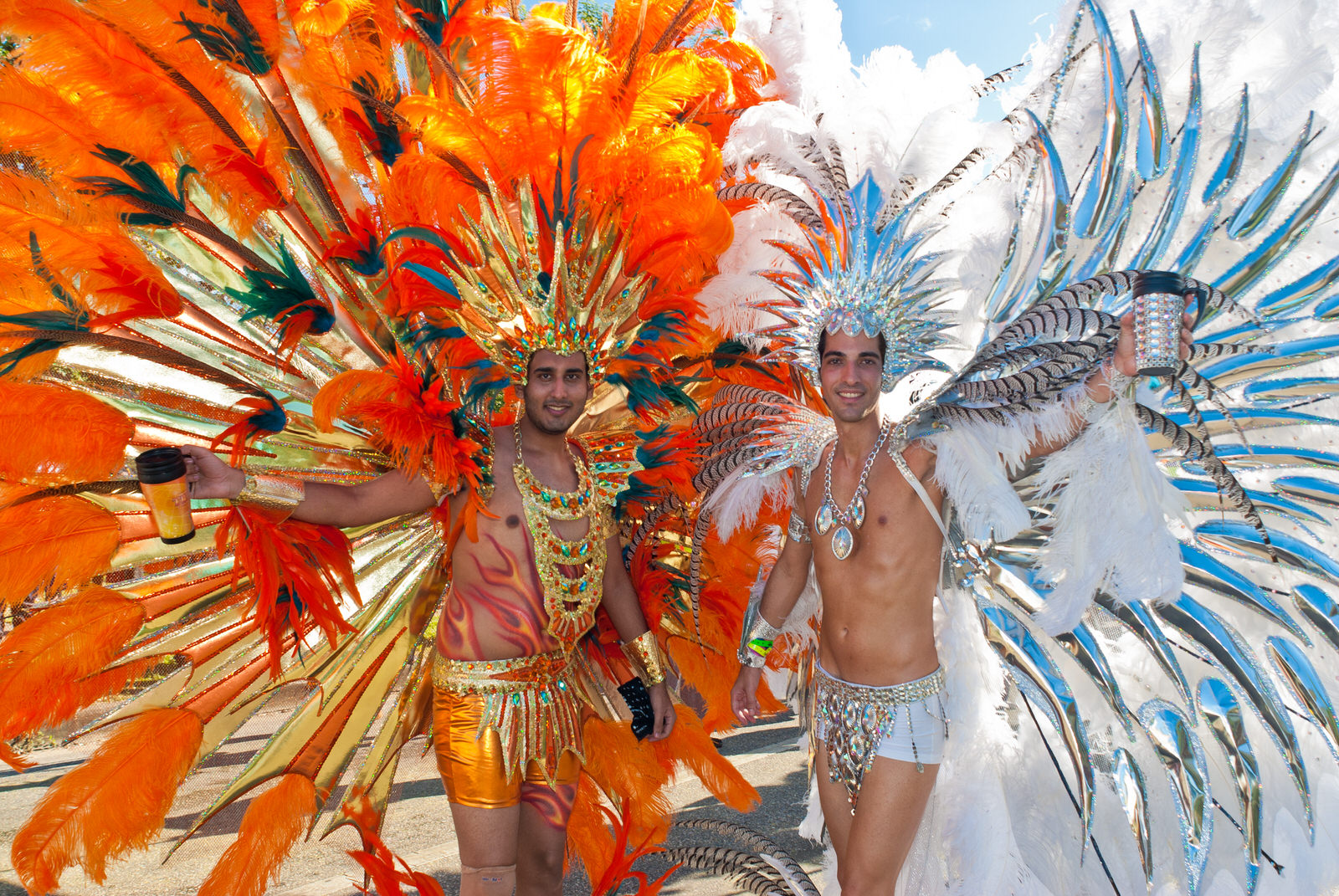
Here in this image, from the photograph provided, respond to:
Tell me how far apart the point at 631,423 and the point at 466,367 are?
704 mm

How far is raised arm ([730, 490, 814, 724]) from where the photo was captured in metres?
3.14

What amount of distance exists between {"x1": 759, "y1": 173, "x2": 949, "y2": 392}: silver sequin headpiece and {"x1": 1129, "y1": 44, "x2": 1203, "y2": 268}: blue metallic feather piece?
605 mm

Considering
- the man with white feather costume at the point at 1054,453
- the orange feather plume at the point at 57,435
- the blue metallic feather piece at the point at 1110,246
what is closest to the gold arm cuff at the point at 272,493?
the orange feather plume at the point at 57,435

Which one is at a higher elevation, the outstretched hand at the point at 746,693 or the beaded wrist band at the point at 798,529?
the beaded wrist band at the point at 798,529

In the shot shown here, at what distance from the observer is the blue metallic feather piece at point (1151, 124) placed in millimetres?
2505

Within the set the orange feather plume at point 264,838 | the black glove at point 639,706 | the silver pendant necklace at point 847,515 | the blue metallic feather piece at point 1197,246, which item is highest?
the blue metallic feather piece at point 1197,246

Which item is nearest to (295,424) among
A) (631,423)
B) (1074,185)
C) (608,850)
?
(631,423)

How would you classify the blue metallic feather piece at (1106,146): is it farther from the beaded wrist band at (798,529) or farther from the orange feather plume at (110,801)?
the orange feather plume at (110,801)

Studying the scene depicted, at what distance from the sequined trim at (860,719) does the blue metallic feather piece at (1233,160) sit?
1.66 meters

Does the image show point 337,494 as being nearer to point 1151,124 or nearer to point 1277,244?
point 1151,124

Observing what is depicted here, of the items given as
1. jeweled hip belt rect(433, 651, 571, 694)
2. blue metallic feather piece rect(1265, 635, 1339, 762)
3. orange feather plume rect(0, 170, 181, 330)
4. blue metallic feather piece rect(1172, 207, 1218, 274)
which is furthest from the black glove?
blue metallic feather piece rect(1172, 207, 1218, 274)

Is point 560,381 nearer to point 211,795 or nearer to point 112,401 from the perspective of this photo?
point 112,401

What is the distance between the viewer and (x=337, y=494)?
2.60 meters

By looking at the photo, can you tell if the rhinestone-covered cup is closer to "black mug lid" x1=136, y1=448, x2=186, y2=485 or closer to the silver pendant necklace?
the silver pendant necklace
